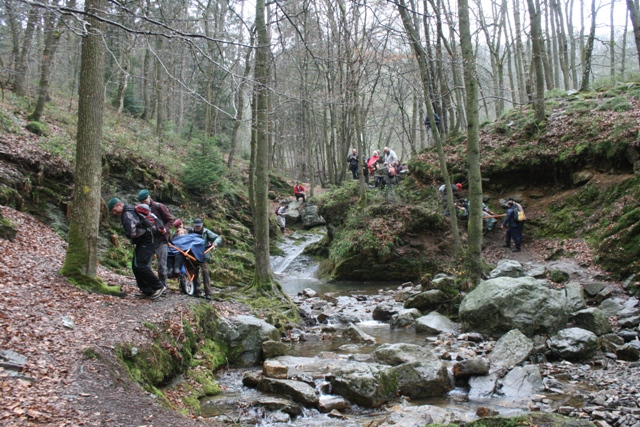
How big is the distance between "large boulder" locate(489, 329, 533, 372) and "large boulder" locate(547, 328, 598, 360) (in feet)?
1.40

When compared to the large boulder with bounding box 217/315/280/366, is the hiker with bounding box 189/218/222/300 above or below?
above

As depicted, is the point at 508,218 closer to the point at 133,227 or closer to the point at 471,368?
the point at 471,368

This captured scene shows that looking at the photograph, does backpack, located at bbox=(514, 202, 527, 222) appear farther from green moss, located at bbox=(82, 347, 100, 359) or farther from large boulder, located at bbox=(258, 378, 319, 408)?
green moss, located at bbox=(82, 347, 100, 359)

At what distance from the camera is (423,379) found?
616cm

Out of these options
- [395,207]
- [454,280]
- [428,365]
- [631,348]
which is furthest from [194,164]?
[631,348]

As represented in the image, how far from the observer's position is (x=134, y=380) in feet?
16.1

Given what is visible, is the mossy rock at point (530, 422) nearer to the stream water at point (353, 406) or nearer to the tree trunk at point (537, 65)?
the stream water at point (353, 406)

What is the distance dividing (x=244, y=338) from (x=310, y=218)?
59.5 ft

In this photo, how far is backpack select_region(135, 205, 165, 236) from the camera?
764cm

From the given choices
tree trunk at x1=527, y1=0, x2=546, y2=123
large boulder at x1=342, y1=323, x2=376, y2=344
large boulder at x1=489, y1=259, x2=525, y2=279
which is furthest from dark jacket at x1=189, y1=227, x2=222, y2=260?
tree trunk at x1=527, y1=0, x2=546, y2=123

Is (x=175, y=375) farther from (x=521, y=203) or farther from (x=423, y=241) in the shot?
(x=521, y=203)

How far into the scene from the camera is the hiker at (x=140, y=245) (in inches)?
291

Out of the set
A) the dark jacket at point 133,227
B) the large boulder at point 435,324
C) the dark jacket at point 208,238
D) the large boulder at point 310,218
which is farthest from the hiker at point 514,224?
the large boulder at point 310,218

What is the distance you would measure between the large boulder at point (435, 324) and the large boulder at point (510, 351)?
1933mm
